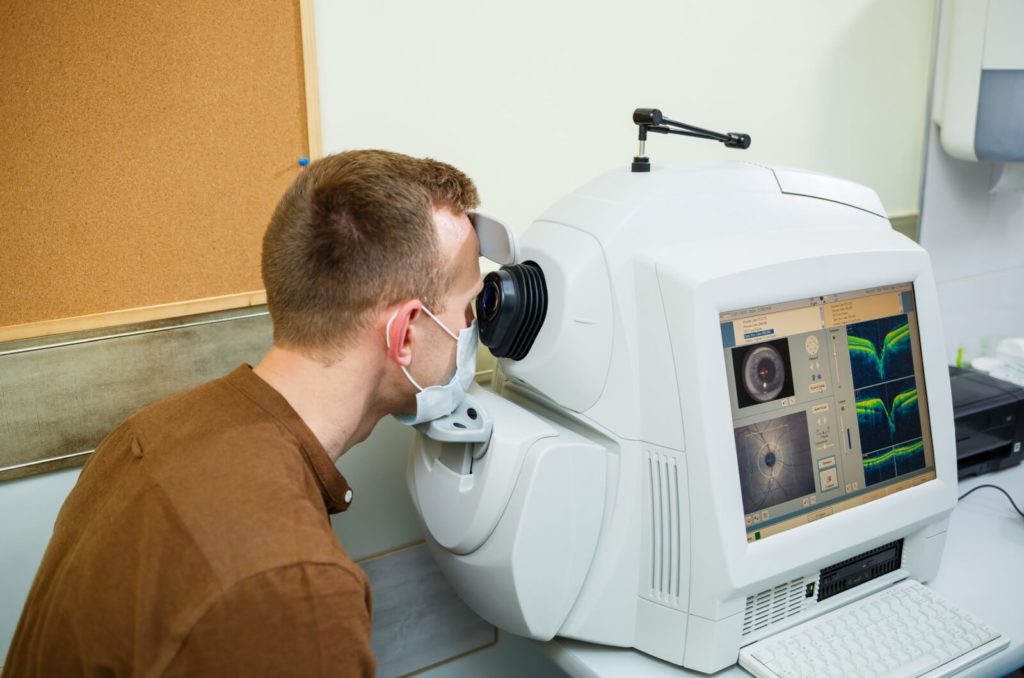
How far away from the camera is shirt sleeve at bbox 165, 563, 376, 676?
0.76 meters

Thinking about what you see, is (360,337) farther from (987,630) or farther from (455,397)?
(987,630)

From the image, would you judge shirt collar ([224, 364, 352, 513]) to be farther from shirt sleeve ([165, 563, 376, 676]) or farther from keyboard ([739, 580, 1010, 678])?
keyboard ([739, 580, 1010, 678])

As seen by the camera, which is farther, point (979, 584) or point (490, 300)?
point (979, 584)

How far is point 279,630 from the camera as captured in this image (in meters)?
0.77

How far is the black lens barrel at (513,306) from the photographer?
1109mm

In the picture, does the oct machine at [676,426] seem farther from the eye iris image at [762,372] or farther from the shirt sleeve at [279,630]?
the shirt sleeve at [279,630]

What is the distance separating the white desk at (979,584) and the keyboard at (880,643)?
27 millimetres

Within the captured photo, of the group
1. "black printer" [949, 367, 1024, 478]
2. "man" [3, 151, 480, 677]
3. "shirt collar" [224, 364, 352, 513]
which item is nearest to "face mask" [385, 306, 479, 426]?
"man" [3, 151, 480, 677]

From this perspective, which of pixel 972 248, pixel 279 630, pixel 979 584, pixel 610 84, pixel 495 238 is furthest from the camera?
pixel 972 248

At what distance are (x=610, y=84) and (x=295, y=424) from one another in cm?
94

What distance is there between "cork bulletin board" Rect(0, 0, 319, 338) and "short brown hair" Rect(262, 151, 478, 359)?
25 centimetres

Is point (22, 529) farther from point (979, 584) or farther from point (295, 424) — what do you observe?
point (979, 584)

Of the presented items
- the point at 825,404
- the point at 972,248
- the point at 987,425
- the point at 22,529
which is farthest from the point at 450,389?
the point at 972,248

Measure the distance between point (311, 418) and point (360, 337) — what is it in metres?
0.11
